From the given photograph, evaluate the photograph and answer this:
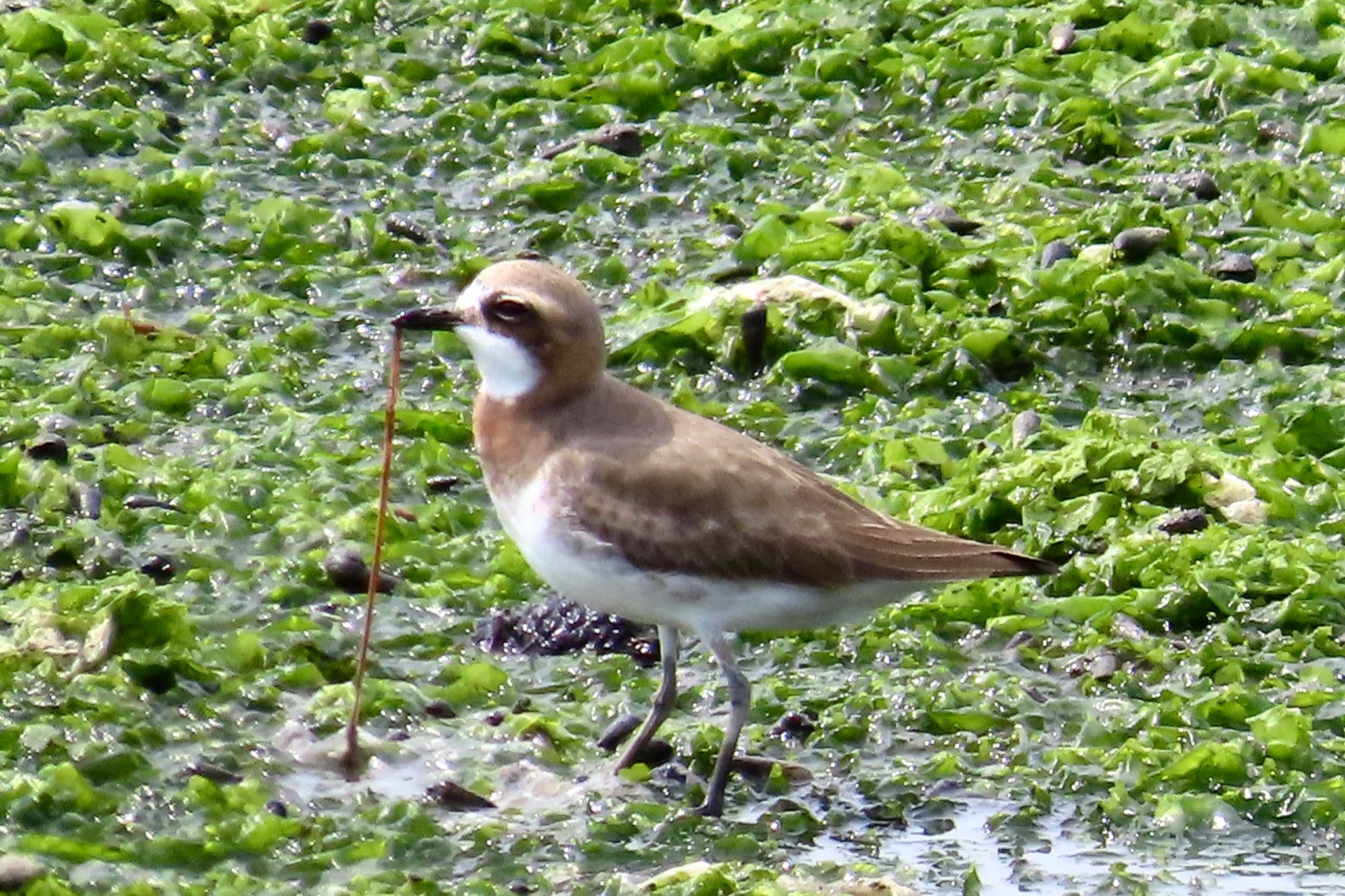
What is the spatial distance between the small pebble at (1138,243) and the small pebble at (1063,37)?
2180 millimetres

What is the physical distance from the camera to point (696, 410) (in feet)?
31.2

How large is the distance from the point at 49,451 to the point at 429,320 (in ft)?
7.08

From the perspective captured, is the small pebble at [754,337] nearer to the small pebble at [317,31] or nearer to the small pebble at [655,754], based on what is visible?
the small pebble at [655,754]

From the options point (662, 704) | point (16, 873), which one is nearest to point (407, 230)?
point (662, 704)

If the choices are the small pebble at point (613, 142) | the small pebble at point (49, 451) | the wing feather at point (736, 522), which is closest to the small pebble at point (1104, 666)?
the wing feather at point (736, 522)

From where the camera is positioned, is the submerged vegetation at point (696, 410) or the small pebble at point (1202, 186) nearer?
the submerged vegetation at point (696, 410)

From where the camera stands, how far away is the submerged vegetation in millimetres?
6902

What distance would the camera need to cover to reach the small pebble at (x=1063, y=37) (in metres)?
12.3

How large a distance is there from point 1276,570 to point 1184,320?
82.7 inches

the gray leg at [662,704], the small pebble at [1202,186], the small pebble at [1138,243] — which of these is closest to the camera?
the gray leg at [662,704]

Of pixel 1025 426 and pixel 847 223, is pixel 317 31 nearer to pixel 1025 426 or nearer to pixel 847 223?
pixel 847 223

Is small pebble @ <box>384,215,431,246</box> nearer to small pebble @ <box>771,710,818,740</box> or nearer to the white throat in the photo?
the white throat

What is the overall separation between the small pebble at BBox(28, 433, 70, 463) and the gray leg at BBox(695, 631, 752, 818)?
9.31 ft

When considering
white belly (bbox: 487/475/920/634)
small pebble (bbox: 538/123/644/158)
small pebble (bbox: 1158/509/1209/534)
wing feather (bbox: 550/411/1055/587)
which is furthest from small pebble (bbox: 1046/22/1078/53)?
white belly (bbox: 487/475/920/634)
